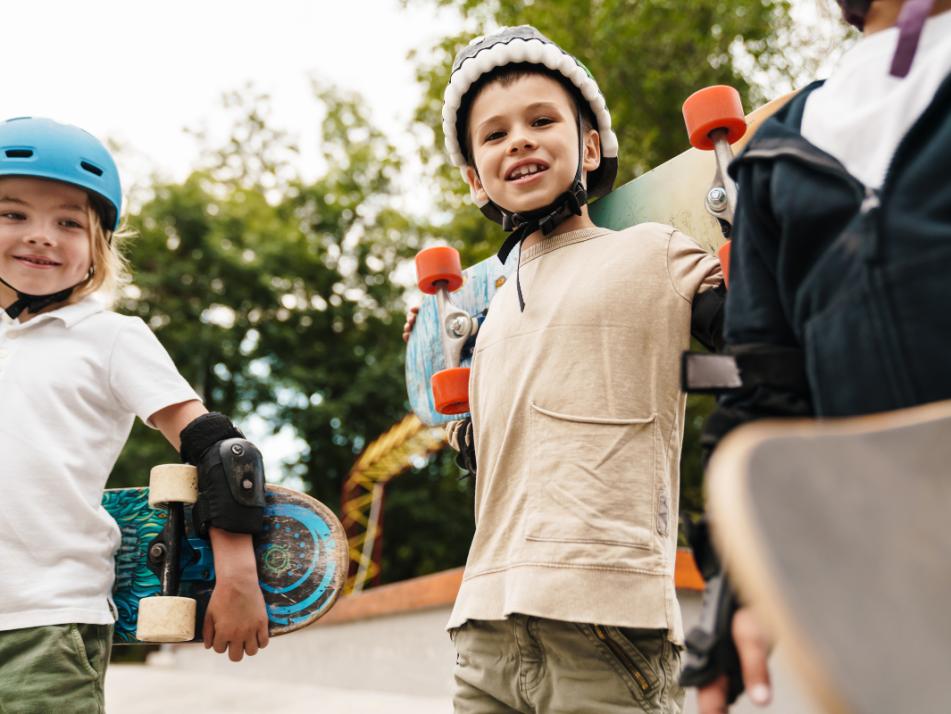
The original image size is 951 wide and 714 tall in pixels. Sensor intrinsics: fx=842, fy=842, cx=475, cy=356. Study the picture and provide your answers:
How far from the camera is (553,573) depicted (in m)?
1.62

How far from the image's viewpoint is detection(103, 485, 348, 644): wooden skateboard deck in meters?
2.12

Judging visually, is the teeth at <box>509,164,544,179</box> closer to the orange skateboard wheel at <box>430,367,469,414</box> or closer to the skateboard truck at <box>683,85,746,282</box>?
the skateboard truck at <box>683,85,746,282</box>

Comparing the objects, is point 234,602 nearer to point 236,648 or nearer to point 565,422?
point 236,648

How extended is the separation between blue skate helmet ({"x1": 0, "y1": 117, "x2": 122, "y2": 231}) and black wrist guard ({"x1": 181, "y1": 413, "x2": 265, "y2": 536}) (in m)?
0.77

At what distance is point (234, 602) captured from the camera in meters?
2.01

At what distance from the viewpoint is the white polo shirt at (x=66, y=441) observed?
191 cm

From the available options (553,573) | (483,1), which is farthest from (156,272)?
(553,573)

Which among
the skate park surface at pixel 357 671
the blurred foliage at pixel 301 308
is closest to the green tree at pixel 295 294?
the blurred foliage at pixel 301 308

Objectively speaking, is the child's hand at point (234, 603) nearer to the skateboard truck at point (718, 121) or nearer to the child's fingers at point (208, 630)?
the child's fingers at point (208, 630)

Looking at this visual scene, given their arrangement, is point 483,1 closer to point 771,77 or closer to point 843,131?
point 771,77

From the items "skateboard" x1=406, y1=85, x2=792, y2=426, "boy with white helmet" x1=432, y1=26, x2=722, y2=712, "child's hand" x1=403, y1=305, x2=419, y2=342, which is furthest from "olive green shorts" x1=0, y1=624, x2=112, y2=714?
"child's hand" x1=403, y1=305, x2=419, y2=342

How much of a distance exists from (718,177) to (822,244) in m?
0.75

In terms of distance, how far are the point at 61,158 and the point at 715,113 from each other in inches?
67.9

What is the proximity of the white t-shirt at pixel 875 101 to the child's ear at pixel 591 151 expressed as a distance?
1.00m
